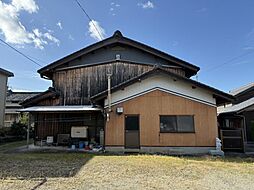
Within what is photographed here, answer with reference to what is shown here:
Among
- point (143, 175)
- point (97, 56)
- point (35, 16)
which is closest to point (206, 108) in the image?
point (143, 175)

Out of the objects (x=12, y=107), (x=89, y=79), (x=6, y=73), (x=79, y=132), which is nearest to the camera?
(x=79, y=132)

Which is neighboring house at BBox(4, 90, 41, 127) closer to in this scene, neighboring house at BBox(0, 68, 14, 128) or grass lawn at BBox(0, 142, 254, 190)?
neighboring house at BBox(0, 68, 14, 128)

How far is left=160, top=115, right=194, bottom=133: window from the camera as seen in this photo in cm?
1105

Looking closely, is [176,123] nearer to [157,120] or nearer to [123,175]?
[157,120]

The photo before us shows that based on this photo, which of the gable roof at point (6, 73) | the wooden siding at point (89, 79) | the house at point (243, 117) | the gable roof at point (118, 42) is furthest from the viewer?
the gable roof at point (6, 73)

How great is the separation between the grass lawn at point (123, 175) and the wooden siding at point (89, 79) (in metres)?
6.38

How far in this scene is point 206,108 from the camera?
11133 mm

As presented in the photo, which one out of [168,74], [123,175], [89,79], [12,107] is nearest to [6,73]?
[12,107]

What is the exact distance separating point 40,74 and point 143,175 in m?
11.6

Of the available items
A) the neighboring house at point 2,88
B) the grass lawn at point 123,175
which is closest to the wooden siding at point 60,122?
the grass lawn at point 123,175

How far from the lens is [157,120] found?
36.5ft

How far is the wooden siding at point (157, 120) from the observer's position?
10930 mm

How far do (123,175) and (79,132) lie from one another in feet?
23.8

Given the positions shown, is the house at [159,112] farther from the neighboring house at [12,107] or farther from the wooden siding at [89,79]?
the neighboring house at [12,107]
